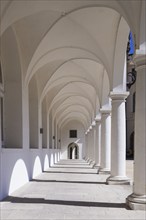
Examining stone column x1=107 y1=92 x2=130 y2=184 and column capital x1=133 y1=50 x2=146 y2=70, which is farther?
stone column x1=107 y1=92 x2=130 y2=184

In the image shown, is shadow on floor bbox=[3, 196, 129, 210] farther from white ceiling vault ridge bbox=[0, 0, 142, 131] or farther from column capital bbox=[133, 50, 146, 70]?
white ceiling vault ridge bbox=[0, 0, 142, 131]

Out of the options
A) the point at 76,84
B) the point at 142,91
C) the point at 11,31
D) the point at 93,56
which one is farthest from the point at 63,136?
the point at 142,91

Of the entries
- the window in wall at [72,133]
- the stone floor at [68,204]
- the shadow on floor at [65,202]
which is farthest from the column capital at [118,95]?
the window in wall at [72,133]

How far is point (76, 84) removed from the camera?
21.2m

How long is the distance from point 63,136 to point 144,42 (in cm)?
3907

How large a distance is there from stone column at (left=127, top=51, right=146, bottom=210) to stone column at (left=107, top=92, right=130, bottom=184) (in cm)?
379

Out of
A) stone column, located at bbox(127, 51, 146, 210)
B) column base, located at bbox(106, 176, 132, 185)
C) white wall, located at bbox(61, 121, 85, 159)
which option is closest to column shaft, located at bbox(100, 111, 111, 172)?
column base, located at bbox(106, 176, 132, 185)

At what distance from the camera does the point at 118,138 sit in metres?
10.7

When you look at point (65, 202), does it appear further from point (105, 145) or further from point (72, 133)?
point (72, 133)

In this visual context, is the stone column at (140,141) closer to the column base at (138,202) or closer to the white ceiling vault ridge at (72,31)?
the column base at (138,202)

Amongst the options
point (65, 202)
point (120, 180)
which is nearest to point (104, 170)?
point (120, 180)

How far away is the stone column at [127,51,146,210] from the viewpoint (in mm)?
6711

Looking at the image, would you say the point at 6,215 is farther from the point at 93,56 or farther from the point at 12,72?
the point at 93,56

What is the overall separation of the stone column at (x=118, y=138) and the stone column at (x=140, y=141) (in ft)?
12.4
